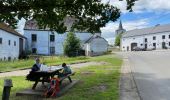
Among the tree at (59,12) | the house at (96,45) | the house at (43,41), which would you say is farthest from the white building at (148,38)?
the tree at (59,12)

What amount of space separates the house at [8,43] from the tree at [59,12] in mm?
31052

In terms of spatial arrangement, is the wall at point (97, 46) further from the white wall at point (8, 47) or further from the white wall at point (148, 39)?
the white wall at point (148, 39)

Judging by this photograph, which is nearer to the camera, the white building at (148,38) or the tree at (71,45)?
the tree at (71,45)

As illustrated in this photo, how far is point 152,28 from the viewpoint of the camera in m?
111

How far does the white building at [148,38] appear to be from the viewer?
103463 millimetres

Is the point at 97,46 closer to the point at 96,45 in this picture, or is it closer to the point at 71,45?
the point at 96,45

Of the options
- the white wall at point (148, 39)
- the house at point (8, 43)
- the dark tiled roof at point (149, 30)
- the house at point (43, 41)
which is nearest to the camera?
the house at point (8, 43)

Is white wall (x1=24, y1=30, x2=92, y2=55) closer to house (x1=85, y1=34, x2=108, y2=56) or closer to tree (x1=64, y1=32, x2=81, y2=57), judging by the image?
house (x1=85, y1=34, x2=108, y2=56)

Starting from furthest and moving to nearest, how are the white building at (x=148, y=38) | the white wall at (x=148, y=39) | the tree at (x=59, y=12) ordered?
the white building at (x=148, y=38) < the white wall at (x=148, y=39) < the tree at (x=59, y=12)

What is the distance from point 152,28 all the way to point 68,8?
99519mm

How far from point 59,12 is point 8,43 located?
36.8 m

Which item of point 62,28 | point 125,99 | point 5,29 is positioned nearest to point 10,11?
point 62,28

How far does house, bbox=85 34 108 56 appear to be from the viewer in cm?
6771

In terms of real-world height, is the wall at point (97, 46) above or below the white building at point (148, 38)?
below
